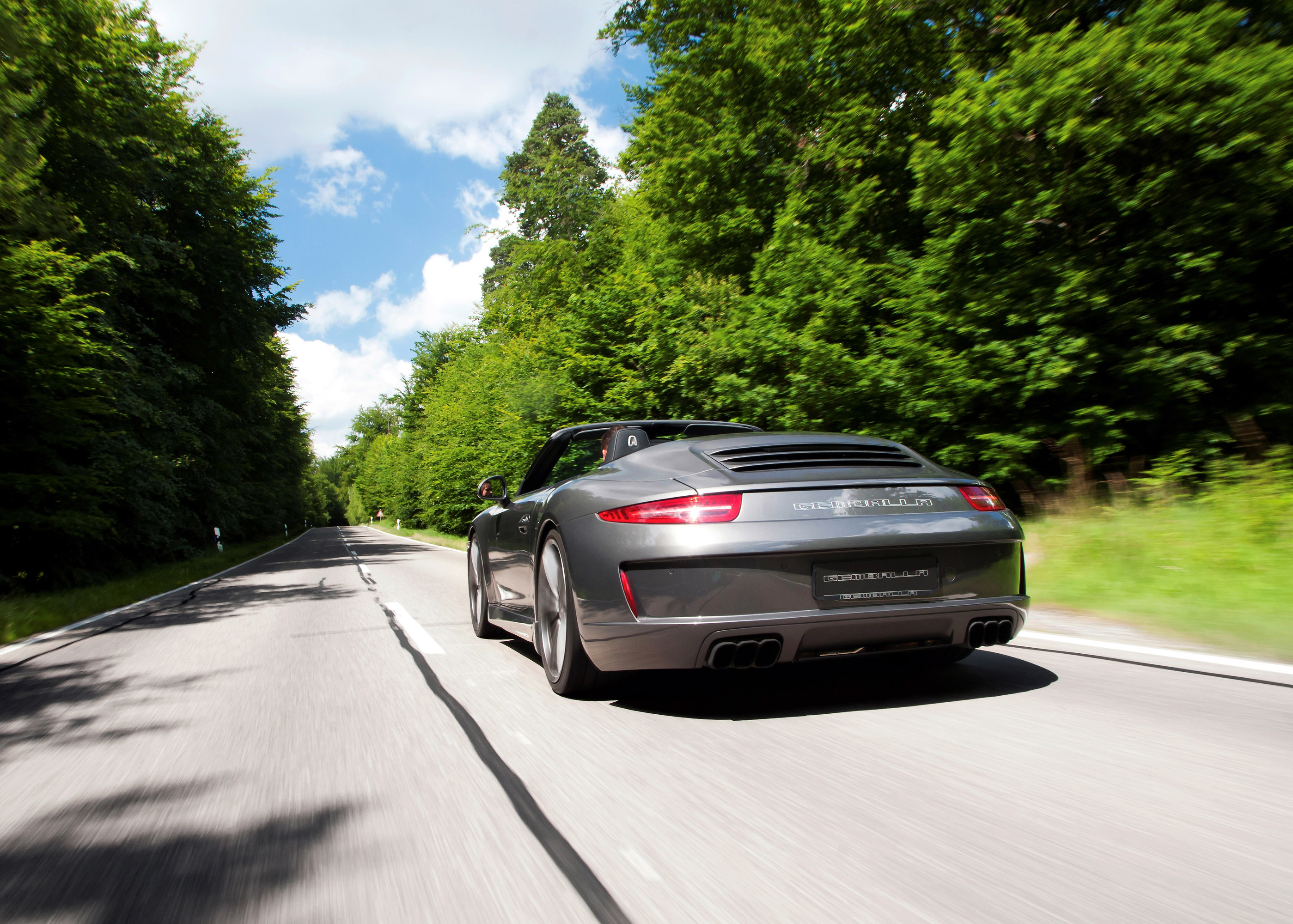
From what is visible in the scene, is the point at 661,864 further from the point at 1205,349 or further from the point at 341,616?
the point at 1205,349

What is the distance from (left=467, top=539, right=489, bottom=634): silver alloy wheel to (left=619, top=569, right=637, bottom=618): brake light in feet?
10.0

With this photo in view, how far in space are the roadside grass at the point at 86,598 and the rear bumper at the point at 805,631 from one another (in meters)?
7.35

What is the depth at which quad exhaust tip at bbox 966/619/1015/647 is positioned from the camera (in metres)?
3.80

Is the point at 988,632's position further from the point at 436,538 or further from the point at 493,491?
the point at 436,538

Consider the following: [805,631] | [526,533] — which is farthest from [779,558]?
[526,533]

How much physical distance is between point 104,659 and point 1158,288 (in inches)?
464

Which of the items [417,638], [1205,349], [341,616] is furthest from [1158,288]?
[341,616]

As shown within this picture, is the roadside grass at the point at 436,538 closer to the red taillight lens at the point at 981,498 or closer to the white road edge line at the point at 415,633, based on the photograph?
the white road edge line at the point at 415,633

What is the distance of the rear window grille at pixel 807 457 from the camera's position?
3.94m

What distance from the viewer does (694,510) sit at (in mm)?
3678

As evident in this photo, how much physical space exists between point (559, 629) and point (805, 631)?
1.51 m

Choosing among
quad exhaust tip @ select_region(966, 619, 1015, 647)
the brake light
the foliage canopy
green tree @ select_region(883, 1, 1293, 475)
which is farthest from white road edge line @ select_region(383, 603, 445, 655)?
green tree @ select_region(883, 1, 1293, 475)

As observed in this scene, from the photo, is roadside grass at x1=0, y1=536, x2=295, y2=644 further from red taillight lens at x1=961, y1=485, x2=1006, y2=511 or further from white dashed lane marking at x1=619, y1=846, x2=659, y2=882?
red taillight lens at x1=961, y1=485, x2=1006, y2=511

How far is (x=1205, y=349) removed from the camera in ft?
33.7
